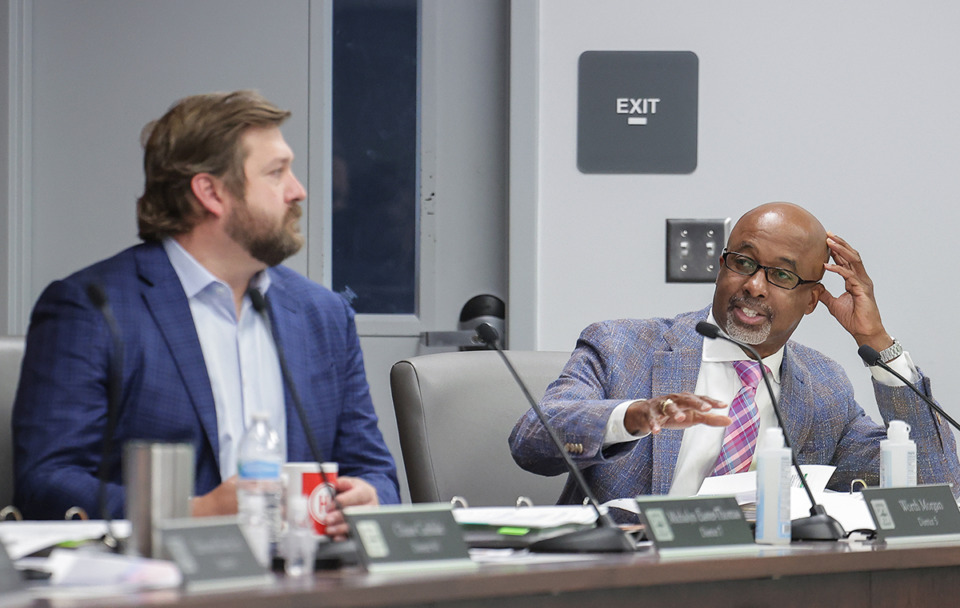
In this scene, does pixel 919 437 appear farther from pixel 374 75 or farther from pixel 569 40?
pixel 374 75

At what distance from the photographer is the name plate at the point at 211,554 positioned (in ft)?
3.38

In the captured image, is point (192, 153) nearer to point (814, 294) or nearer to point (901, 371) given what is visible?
point (814, 294)

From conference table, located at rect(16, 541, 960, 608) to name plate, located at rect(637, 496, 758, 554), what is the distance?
33 millimetres

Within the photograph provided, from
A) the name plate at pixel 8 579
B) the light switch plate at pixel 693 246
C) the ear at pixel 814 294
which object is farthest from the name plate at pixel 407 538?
the light switch plate at pixel 693 246

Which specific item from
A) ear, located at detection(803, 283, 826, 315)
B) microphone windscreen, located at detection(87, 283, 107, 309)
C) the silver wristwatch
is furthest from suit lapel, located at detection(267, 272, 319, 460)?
the silver wristwatch

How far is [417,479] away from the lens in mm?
2252

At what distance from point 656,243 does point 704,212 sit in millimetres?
147

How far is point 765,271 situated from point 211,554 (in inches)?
61.6

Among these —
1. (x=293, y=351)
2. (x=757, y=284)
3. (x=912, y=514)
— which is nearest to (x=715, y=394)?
(x=757, y=284)

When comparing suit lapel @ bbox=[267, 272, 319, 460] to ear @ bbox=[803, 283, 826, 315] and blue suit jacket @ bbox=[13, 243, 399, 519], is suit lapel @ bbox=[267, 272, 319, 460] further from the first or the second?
ear @ bbox=[803, 283, 826, 315]

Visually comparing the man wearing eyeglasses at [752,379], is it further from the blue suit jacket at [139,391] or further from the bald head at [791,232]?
the blue suit jacket at [139,391]

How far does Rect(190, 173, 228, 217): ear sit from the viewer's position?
6.49 feet

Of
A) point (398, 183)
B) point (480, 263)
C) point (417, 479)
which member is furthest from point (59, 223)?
point (417, 479)

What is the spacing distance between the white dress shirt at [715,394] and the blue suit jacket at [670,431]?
0.08 ft
